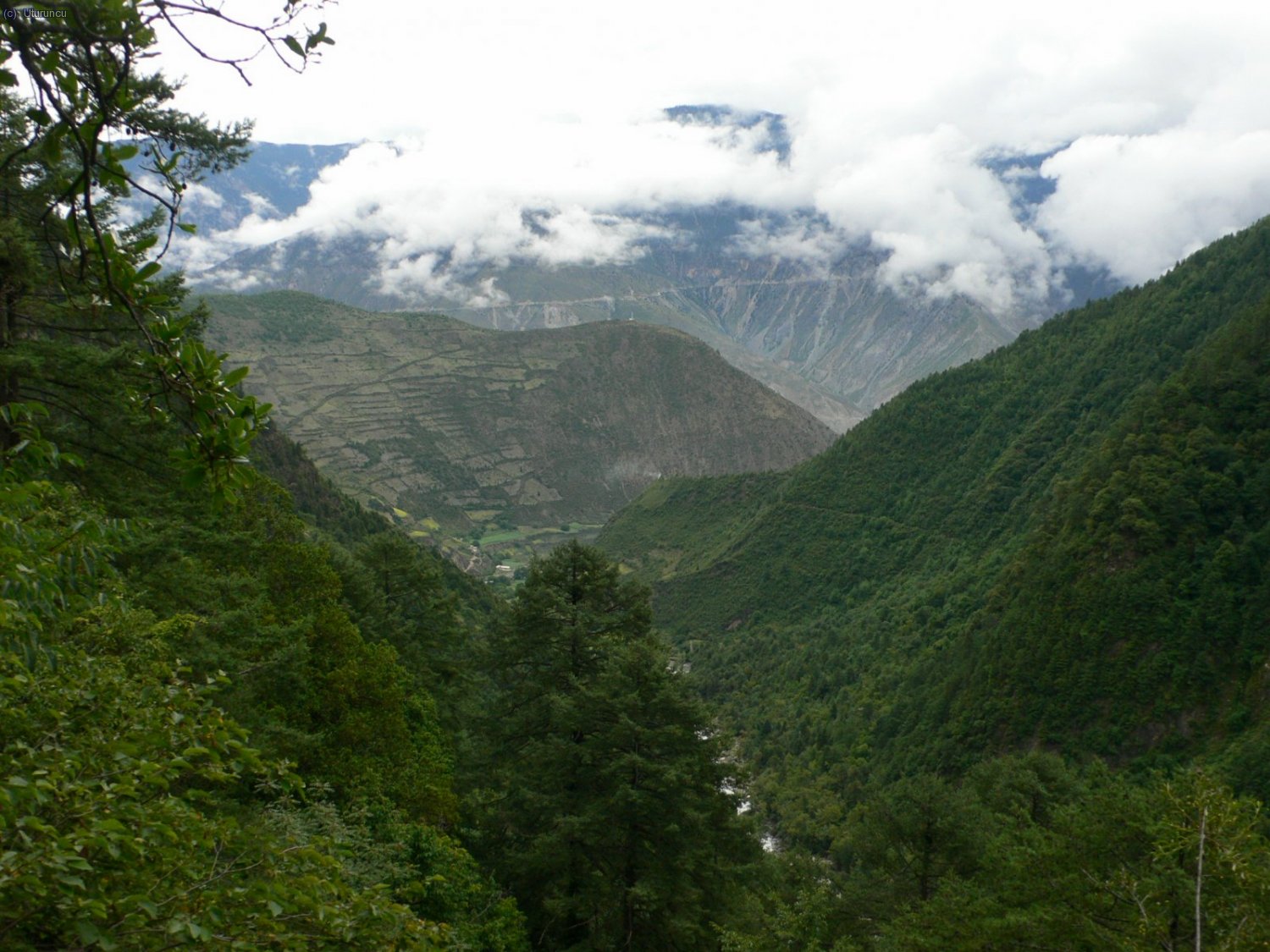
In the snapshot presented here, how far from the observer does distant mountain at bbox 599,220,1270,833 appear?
176ft

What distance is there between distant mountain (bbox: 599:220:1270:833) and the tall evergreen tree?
33.1 feet

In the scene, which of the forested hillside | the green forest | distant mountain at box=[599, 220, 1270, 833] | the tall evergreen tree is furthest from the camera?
distant mountain at box=[599, 220, 1270, 833]

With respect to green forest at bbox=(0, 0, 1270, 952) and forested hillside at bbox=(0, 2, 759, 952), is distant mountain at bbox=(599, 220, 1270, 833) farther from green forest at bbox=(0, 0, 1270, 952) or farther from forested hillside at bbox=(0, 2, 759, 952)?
forested hillside at bbox=(0, 2, 759, 952)

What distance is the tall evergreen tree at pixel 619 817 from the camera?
16.9 meters

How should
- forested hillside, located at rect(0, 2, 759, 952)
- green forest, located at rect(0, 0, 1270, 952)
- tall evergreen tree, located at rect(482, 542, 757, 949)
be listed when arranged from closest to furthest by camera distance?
forested hillside, located at rect(0, 2, 759, 952)
green forest, located at rect(0, 0, 1270, 952)
tall evergreen tree, located at rect(482, 542, 757, 949)

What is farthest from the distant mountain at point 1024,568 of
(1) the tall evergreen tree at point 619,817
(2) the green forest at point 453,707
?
(1) the tall evergreen tree at point 619,817

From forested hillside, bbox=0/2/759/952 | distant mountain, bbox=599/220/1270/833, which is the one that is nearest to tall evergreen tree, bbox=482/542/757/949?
forested hillside, bbox=0/2/759/952

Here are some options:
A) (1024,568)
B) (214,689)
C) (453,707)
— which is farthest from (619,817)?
(1024,568)

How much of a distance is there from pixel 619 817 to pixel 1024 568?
62073 mm

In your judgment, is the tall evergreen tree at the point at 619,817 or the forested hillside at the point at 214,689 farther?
the tall evergreen tree at the point at 619,817

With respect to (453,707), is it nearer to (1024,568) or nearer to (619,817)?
(619,817)

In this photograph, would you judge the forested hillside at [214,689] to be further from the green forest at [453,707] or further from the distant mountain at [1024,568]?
the distant mountain at [1024,568]

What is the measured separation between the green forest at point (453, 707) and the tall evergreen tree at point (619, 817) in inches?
3.7

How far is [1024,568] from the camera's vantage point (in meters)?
69.8
